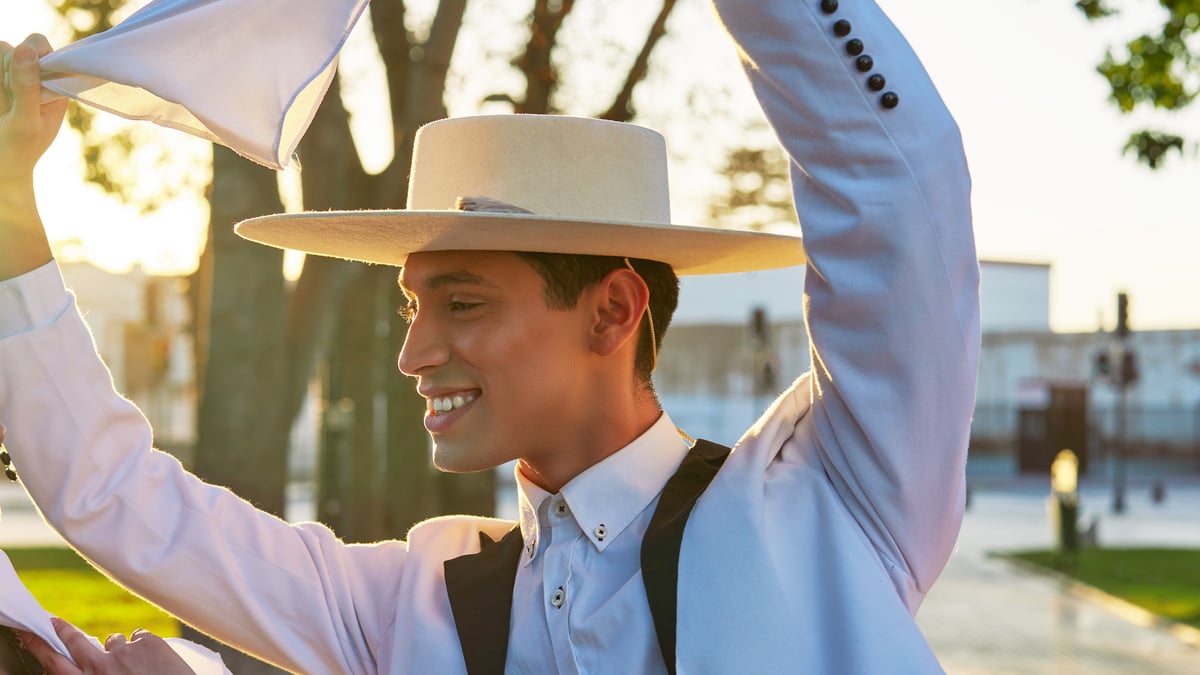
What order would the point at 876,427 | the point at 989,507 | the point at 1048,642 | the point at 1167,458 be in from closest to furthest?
the point at 876,427
the point at 1048,642
the point at 989,507
the point at 1167,458

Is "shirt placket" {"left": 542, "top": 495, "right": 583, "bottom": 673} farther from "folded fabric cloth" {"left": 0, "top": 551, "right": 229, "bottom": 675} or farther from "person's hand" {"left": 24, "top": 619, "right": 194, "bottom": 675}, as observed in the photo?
"folded fabric cloth" {"left": 0, "top": 551, "right": 229, "bottom": 675}

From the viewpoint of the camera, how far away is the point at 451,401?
2492 mm

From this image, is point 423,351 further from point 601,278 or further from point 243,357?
point 243,357

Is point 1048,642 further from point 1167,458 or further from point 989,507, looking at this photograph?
point 1167,458

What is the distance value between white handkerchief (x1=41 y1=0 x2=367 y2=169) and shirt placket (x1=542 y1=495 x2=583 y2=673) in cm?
79

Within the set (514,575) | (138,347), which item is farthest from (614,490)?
(138,347)

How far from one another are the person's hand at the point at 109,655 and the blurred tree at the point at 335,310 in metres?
3.69

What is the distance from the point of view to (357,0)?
2.19 metres

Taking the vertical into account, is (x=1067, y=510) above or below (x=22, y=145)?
below

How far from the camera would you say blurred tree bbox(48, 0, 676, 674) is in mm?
Answer: 6543

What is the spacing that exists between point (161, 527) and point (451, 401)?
0.53 meters

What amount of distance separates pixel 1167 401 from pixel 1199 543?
24.2 m

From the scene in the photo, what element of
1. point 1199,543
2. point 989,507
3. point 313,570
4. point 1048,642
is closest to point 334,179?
point 313,570

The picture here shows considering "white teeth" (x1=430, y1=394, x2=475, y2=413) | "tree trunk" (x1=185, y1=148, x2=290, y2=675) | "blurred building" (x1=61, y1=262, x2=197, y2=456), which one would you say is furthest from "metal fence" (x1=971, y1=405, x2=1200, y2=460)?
"white teeth" (x1=430, y1=394, x2=475, y2=413)
